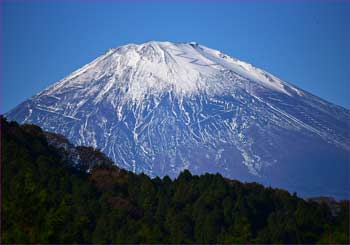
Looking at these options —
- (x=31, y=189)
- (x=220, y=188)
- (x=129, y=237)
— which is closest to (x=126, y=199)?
(x=220, y=188)

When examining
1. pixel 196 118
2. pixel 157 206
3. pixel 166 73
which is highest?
pixel 166 73

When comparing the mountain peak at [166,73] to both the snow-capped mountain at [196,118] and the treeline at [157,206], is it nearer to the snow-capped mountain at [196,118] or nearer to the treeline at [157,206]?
the snow-capped mountain at [196,118]

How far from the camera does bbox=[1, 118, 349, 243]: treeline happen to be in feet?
143

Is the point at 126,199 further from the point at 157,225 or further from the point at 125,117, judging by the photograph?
the point at 125,117

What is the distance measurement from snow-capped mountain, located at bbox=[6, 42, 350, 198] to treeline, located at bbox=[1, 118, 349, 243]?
67.3m

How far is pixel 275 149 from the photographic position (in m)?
131

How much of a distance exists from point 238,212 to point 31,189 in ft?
61.3

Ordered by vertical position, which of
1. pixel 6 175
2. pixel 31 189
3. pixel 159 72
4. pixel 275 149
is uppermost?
pixel 159 72

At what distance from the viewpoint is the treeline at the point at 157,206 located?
4366 cm

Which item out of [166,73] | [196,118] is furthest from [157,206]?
[166,73]

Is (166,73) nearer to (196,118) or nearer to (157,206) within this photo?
(196,118)

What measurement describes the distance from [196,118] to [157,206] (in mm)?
86426

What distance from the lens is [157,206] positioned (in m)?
53.0

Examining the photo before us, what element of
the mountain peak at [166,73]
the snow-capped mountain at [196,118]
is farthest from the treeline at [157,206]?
the mountain peak at [166,73]
